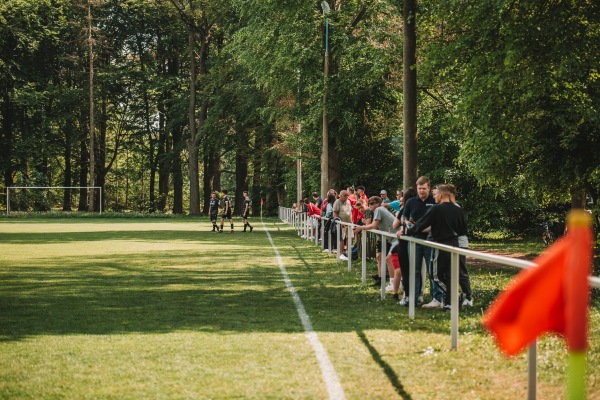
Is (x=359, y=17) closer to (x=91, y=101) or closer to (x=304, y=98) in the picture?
(x=304, y=98)

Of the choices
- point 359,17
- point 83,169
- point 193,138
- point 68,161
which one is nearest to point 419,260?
point 359,17

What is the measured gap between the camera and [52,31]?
71312 mm

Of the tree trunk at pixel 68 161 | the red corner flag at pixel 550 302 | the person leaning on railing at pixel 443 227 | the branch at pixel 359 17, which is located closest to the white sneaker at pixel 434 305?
the person leaning on railing at pixel 443 227

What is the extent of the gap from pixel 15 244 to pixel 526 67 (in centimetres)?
1902

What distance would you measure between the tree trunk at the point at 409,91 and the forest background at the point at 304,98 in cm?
15

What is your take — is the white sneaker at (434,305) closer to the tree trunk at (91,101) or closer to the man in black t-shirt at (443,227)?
the man in black t-shirt at (443,227)

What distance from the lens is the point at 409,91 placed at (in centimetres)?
1850

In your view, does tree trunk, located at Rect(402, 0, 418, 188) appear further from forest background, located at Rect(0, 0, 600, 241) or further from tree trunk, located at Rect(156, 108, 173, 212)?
tree trunk, located at Rect(156, 108, 173, 212)

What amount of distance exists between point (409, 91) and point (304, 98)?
16.9 m

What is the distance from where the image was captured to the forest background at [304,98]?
56.4 feet

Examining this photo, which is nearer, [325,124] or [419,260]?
[419,260]

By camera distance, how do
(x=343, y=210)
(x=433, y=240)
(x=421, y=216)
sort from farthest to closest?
(x=343, y=210) → (x=421, y=216) → (x=433, y=240)

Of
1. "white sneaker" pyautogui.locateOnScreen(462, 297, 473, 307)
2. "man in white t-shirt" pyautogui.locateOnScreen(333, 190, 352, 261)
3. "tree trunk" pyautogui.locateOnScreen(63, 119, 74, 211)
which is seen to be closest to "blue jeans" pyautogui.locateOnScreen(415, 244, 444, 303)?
"white sneaker" pyautogui.locateOnScreen(462, 297, 473, 307)

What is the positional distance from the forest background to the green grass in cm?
442
